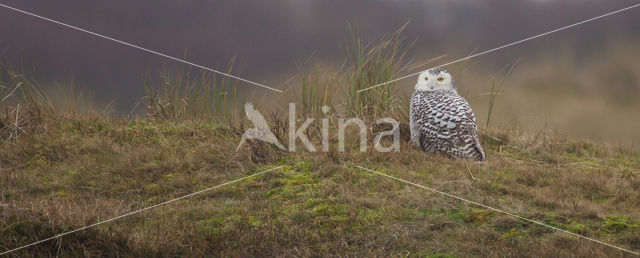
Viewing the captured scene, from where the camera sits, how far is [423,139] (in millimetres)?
6211

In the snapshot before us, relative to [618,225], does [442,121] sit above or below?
above

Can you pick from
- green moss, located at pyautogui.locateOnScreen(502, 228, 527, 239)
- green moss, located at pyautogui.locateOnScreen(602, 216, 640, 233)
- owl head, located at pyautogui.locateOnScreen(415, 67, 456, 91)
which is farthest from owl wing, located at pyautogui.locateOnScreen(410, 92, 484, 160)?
green moss, located at pyautogui.locateOnScreen(502, 228, 527, 239)

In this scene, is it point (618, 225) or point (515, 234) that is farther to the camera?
point (618, 225)

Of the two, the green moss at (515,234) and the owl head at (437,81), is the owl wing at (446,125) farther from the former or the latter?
the green moss at (515,234)

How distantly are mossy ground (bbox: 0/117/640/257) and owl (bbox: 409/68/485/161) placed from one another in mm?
203

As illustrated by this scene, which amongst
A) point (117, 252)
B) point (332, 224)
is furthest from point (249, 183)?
point (117, 252)

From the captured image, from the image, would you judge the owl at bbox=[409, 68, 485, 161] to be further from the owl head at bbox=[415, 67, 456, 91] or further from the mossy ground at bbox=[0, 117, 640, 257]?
the mossy ground at bbox=[0, 117, 640, 257]

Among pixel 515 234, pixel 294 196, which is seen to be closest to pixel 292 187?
pixel 294 196

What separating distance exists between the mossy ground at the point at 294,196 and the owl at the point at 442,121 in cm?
20

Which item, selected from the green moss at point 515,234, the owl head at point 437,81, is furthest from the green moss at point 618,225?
the owl head at point 437,81

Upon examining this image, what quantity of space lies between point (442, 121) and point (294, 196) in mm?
2173

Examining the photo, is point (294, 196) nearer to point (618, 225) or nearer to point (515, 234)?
point (515, 234)

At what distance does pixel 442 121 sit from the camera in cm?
591

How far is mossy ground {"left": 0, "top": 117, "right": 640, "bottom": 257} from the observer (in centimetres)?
352
